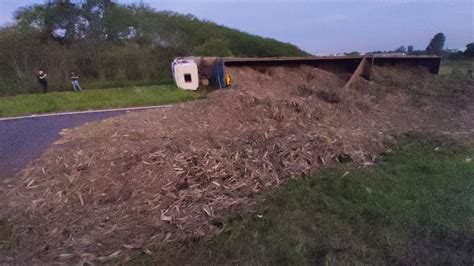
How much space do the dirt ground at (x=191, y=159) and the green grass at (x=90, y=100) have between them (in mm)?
4579

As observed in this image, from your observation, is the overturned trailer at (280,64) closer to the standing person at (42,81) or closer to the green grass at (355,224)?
the green grass at (355,224)

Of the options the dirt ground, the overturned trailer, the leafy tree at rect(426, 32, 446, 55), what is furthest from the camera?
the leafy tree at rect(426, 32, 446, 55)

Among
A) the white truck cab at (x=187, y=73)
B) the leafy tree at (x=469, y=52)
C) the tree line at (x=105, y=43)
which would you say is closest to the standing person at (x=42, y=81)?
the tree line at (x=105, y=43)

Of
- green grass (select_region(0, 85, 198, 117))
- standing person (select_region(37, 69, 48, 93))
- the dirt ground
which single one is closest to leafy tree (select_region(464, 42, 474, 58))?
the dirt ground

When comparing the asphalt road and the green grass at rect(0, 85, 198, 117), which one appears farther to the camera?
the green grass at rect(0, 85, 198, 117)

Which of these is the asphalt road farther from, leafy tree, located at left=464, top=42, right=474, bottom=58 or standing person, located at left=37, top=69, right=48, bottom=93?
leafy tree, located at left=464, top=42, right=474, bottom=58

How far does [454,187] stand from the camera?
3.60 metres

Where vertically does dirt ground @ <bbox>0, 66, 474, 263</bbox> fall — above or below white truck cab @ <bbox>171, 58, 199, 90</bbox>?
below

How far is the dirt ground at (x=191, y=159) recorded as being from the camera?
3.10 meters

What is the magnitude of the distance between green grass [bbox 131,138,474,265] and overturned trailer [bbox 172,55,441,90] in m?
4.33

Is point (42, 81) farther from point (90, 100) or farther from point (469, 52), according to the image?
point (469, 52)

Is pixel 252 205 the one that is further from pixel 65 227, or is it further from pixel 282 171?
pixel 65 227

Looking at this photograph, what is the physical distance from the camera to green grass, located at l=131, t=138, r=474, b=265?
8.66 ft

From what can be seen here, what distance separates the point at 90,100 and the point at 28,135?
5.37m
